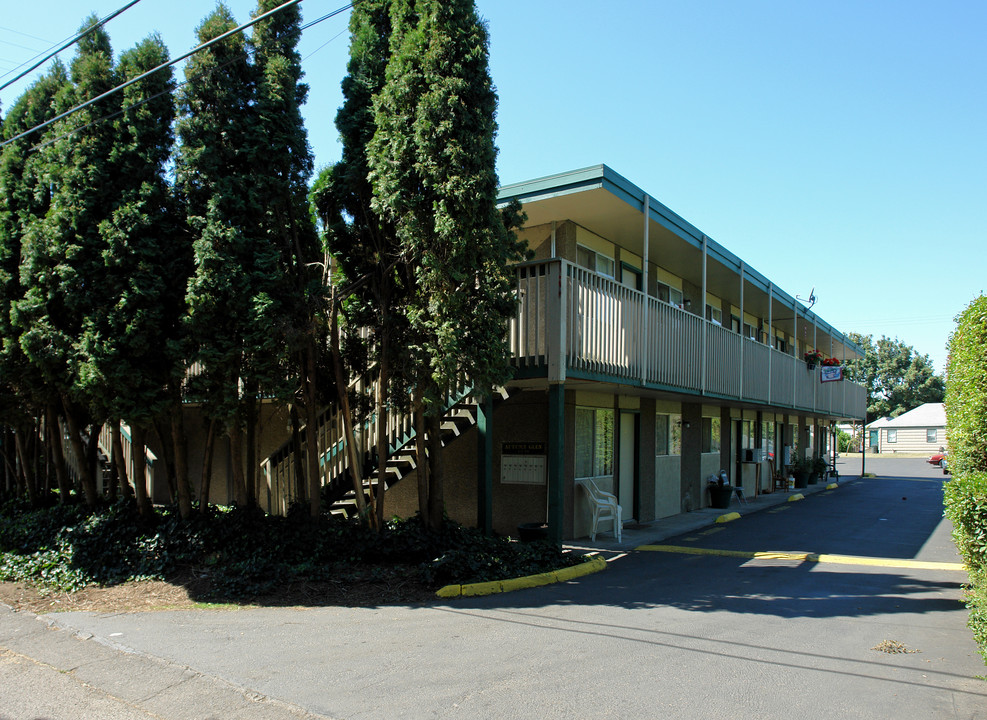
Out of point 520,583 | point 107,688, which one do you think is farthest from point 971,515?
point 107,688

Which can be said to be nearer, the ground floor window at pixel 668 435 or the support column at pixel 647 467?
the support column at pixel 647 467

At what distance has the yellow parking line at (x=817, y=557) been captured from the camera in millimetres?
10812

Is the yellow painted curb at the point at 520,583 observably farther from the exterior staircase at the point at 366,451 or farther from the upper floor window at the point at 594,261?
the upper floor window at the point at 594,261

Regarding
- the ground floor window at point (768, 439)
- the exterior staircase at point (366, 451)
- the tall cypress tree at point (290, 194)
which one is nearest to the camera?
the tall cypress tree at point (290, 194)

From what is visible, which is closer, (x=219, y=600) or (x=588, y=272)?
(x=219, y=600)

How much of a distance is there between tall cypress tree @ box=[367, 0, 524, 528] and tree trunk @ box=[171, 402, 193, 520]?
343 centimetres

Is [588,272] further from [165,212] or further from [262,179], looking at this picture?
[165,212]

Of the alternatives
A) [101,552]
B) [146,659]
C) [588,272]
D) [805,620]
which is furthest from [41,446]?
[805,620]

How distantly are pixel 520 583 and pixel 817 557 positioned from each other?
5535mm

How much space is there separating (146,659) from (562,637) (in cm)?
359

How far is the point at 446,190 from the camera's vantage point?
28.3 feet

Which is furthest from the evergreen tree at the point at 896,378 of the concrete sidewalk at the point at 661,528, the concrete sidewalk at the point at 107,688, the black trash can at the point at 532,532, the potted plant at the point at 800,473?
the concrete sidewalk at the point at 107,688

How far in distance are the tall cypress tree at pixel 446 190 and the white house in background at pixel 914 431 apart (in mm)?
64462

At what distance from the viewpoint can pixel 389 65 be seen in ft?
30.5
